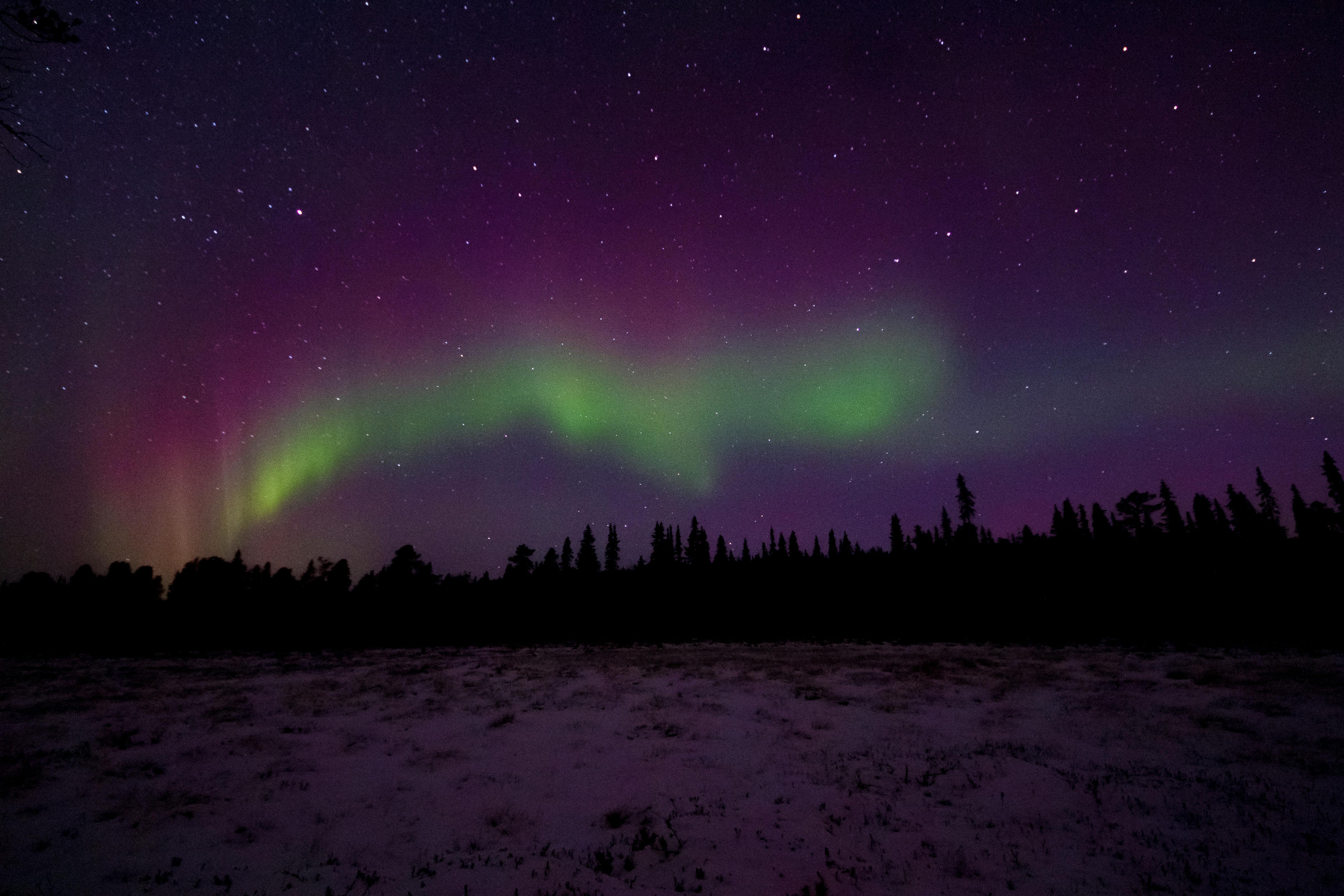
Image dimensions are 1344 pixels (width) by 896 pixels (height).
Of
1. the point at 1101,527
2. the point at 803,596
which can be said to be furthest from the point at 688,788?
the point at 1101,527

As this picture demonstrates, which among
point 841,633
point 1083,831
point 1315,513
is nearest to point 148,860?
point 1083,831

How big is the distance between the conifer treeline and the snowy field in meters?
38.4

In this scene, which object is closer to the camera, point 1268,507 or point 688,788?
point 688,788

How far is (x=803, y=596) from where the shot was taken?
82.8m

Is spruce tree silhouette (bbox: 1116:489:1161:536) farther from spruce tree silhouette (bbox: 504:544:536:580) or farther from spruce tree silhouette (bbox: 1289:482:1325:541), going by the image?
spruce tree silhouette (bbox: 504:544:536:580)

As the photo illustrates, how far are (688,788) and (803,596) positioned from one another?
73.7 meters

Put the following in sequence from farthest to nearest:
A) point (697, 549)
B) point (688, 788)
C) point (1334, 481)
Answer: point (697, 549) → point (1334, 481) → point (688, 788)

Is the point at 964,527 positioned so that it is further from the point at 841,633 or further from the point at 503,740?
the point at 503,740

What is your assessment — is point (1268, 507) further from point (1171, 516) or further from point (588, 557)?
point (588, 557)

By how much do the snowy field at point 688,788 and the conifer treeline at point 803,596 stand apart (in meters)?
38.4

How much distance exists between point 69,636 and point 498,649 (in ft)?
155

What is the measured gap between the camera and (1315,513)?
66.9 meters

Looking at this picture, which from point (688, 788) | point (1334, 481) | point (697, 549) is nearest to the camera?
point (688, 788)

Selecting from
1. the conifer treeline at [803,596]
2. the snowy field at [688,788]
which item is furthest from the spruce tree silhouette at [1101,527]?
the snowy field at [688,788]
